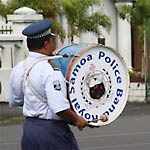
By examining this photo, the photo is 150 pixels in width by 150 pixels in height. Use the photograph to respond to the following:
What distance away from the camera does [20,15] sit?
21953 mm

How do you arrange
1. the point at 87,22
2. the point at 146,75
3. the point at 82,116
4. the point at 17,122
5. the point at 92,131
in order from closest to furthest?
1. the point at 82,116
2. the point at 92,131
3. the point at 17,122
4. the point at 146,75
5. the point at 87,22

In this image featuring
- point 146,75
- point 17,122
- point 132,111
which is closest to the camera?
point 17,122

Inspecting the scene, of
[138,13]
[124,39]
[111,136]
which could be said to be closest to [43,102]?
[111,136]

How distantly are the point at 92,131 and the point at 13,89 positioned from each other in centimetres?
926

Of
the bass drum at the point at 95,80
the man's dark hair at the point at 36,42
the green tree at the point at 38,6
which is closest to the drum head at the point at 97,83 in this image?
the bass drum at the point at 95,80

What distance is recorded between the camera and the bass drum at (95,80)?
592cm

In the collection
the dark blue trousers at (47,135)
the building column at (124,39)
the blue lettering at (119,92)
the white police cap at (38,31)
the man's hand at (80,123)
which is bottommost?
the building column at (124,39)

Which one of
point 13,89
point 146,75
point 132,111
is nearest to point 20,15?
point 132,111

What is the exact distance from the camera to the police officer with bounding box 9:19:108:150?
5727mm

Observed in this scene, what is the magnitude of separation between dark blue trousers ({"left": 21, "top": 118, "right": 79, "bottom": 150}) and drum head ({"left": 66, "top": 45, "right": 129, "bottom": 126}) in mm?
214

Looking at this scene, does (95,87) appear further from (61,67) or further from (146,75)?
(146,75)

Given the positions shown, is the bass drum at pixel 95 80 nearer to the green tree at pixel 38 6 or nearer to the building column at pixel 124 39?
the green tree at pixel 38 6

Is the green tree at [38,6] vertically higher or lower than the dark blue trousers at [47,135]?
higher

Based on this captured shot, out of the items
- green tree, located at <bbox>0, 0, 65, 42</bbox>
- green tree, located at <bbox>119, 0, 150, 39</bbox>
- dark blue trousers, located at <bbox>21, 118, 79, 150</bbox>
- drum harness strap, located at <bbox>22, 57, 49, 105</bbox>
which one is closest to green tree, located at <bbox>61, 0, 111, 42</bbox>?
green tree, located at <bbox>0, 0, 65, 42</bbox>
